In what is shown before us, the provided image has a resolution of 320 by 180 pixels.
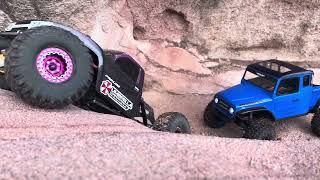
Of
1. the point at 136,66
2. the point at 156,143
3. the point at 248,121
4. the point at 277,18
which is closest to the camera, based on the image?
the point at 156,143

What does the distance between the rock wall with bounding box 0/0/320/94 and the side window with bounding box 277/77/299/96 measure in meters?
2.06

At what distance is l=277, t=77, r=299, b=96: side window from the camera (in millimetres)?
7617

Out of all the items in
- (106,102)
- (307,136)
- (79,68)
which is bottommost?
(307,136)

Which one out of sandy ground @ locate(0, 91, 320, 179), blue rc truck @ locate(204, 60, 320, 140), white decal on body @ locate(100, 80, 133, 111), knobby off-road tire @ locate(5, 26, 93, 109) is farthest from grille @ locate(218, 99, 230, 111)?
sandy ground @ locate(0, 91, 320, 179)

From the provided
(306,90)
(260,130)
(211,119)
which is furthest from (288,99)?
(211,119)

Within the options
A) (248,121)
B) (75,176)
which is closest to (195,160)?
(75,176)

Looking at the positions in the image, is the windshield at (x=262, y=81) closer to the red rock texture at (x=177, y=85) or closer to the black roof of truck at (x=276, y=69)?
the black roof of truck at (x=276, y=69)

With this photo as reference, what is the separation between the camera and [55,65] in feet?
16.1

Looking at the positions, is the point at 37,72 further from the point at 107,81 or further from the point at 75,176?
the point at 75,176

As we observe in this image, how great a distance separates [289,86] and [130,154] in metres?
5.12

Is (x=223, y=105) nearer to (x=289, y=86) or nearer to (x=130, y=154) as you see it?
(x=289, y=86)

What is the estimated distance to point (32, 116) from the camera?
14.4 ft

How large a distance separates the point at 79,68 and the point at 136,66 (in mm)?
1468

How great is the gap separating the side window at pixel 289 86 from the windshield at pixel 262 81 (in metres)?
0.16
